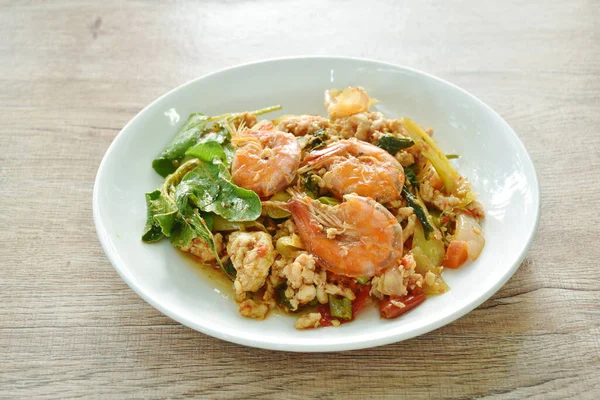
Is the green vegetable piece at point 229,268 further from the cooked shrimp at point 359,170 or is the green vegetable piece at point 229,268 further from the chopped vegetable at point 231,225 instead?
the cooked shrimp at point 359,170

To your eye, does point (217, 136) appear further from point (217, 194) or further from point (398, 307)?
point (398, 307)

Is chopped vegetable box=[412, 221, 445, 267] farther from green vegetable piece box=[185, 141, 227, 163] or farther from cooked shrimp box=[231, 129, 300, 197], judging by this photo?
green vegetable piece box=[185, 141, 227, 163]

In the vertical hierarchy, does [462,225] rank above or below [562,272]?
above

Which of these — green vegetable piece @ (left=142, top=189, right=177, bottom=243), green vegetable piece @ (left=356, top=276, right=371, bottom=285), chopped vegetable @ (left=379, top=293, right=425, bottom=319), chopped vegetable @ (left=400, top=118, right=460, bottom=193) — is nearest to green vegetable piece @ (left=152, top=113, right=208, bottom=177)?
green vegetable piece @ (left=142, top=189, right=177, bottom=243)

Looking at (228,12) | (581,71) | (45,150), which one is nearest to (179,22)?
(228,12)

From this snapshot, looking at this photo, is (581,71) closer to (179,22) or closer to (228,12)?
(228,12)

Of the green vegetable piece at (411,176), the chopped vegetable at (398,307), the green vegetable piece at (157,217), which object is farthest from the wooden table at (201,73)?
the green vegetable piece at (411,176)
